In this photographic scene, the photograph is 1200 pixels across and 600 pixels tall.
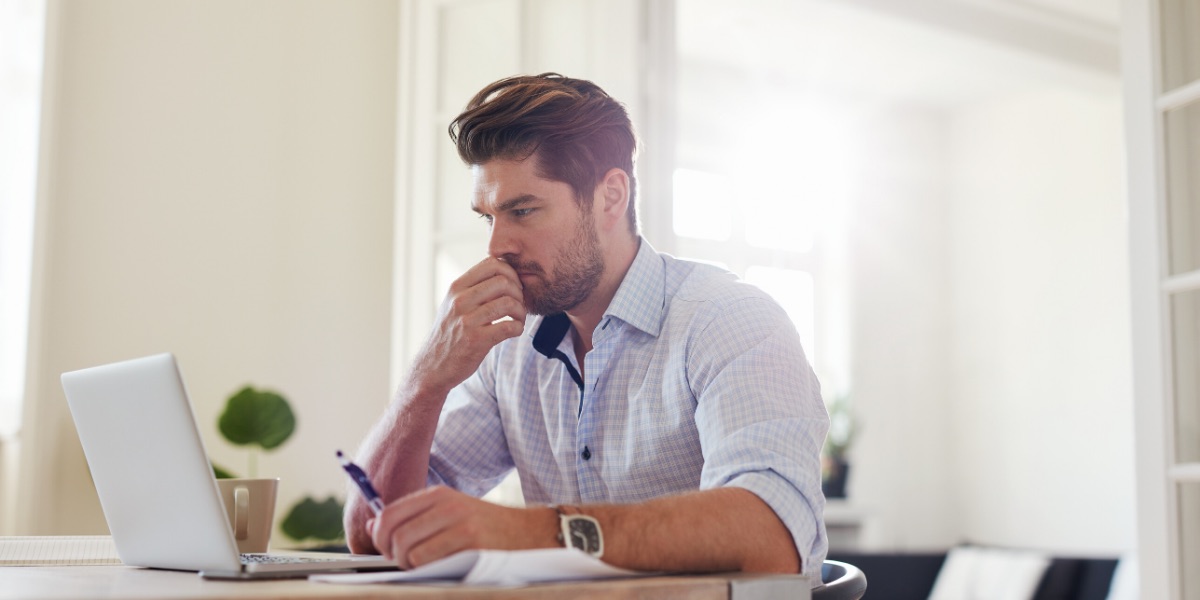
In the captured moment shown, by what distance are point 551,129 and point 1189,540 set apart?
1.36m

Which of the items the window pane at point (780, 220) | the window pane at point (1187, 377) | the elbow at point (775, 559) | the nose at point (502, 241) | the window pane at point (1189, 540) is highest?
the window pane at point (780, 220)

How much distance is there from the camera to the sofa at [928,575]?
166 inches

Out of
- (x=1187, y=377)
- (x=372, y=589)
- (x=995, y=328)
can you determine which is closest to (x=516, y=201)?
(x=372, y=589)

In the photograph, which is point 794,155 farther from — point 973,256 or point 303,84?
point 303,84

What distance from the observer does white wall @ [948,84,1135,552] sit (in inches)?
221

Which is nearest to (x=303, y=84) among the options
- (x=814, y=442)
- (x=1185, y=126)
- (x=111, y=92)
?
(x=111, y=92)

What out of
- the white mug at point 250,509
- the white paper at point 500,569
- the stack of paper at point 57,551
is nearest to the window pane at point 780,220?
the white mug at point 250,509

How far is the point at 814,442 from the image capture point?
120cm

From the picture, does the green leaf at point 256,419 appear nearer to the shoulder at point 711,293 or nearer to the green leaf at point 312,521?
the green leaf at point 312,521

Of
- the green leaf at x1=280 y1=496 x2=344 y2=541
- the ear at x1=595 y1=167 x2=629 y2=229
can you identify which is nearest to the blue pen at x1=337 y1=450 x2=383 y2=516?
the ear at x1=595 y1=167 x2=629 y2=229

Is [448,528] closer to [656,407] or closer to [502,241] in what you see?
[656,407]

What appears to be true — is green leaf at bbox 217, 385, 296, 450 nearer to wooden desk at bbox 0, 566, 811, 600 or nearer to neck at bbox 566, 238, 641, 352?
neck at bbox 566, 238, 641, 352

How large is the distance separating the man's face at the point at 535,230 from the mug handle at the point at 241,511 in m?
0.46

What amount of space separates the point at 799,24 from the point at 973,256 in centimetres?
202
